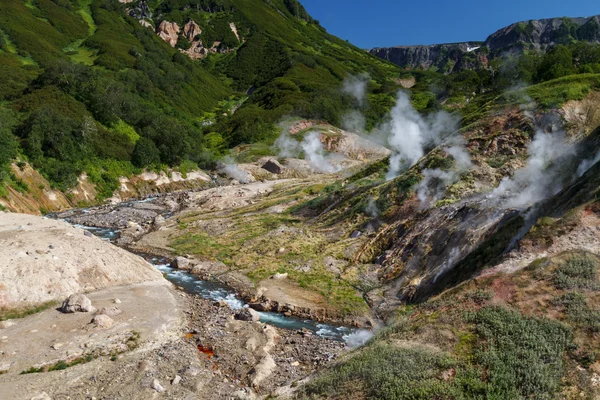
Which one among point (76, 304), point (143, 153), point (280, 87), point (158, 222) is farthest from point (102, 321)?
point (280, 87)

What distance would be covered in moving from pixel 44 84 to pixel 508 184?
2621 inches

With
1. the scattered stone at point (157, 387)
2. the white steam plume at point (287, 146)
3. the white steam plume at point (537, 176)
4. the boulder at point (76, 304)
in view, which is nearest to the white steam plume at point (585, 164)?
the white steam plume at point (537, 176)

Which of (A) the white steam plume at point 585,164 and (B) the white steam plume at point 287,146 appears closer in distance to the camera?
(A) the white steam plume at point 585,164

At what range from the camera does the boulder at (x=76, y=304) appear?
2036cm

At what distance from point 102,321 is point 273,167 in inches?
2509

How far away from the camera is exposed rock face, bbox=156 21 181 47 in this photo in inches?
7333

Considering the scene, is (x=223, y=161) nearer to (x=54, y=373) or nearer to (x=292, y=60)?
(x=54, y=373)

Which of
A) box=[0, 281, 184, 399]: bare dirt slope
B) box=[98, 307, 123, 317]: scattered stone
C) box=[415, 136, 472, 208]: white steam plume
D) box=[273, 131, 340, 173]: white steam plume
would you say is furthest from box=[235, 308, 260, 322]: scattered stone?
box=[273, 131, 340, 173]: white steam plume

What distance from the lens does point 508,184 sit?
2991 centimetres

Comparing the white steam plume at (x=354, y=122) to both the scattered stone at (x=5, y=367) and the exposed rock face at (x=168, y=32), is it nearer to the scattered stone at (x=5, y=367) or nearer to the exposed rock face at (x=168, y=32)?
the scattered stone at (x=5, y=367)

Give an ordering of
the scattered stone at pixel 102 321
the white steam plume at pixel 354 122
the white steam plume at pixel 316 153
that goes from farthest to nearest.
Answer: the white steam plume at pixel 354 122
the white steam plume at pixel 316 153
the scattered stone at pixel 102 321

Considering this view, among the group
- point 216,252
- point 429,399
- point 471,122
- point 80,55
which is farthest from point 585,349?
point 80,55

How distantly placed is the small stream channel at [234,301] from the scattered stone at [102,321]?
270 inches

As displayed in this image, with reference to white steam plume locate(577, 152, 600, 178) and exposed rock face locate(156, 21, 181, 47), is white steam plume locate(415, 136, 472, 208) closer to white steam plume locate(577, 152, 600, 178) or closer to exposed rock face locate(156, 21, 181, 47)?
white steam plume locate(577, 152, 600, 178)
